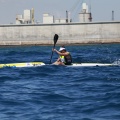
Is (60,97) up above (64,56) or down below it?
below

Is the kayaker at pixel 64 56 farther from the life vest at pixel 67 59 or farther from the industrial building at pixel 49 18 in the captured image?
the industrial building at pixel 49 18

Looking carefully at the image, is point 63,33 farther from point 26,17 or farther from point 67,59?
point 67,59

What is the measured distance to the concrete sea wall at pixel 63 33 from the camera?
73375 millimetres

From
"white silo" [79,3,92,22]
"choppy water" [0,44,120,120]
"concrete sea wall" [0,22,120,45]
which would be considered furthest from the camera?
"white silo" [79,3,92,22]

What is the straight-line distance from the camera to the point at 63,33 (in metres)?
73.8

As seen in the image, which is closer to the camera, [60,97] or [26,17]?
[60,97]

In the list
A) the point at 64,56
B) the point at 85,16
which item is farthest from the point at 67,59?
the point at 85,16

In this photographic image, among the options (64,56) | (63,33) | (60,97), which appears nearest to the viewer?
(60,97)

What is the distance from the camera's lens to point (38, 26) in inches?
2931

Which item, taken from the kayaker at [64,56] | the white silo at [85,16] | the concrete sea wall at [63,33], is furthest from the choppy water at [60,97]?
the white silo at [85,16]

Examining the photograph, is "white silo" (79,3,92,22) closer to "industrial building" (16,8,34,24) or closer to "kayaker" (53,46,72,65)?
"industrial building" (16,8,34,24)

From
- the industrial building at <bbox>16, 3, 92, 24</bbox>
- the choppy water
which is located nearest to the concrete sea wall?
the industrial building at <bbox>16, 3, 92, 24</bbox>

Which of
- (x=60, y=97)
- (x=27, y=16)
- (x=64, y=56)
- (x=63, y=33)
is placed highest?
(x=27, y=16)

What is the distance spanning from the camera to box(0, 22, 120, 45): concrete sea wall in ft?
241
